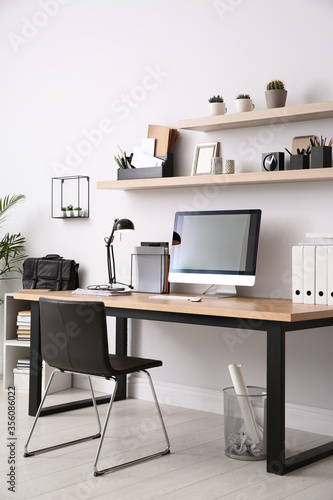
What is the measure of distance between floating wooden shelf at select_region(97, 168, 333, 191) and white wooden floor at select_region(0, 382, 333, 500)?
1.30 meters

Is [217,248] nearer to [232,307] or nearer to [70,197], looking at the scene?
[232,307]

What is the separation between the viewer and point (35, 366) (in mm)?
3701

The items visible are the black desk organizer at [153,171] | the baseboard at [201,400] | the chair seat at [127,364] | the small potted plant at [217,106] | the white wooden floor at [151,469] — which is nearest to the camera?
the white wooden floor at [151,469]

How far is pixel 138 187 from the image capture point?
13.0 feet

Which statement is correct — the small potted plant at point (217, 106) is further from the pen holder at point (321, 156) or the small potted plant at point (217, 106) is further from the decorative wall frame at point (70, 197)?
the decorative wall frame at point (70, 197)

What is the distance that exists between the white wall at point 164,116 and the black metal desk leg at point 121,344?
8 centimetres

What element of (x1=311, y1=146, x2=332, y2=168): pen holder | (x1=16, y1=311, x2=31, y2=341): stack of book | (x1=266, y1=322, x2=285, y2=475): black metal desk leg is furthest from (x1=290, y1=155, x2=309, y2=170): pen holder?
(x1=16, y1=311, x2=31, y2=341): stack of book

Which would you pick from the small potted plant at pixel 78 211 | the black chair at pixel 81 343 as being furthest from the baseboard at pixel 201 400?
the small potted plant at pixel 78 211

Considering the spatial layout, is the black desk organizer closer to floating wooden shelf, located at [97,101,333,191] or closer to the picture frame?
floating wooden shelf, located at [97,101,333,191]

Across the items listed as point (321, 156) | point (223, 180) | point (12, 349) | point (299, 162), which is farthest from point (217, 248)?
point (12, 349)

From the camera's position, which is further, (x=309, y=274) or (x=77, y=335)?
(x=309, y=274)

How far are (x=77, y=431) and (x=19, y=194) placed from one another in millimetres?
2138

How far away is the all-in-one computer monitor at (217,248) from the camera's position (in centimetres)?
345

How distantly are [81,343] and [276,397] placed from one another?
843 mm
